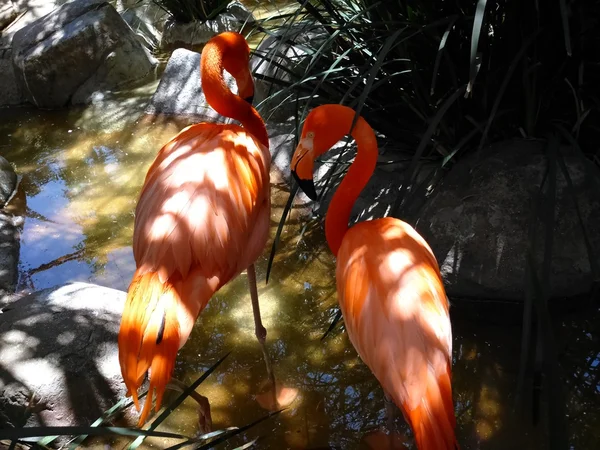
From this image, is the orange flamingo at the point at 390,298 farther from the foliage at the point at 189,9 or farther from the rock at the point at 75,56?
the foliage at the point at 189,9

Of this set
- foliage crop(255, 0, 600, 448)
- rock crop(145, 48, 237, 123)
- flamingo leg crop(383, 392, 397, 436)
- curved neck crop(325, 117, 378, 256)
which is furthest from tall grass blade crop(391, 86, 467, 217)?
rock crop(145, 48, 237, 123)

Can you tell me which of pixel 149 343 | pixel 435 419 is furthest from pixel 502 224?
pixel 149 343

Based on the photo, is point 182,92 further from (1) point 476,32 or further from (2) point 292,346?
(1) point 476,32

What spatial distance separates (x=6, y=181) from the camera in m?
3.78

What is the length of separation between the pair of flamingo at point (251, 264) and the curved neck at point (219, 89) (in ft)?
0.50

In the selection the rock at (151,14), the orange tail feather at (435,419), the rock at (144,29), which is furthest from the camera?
the rock at (151,14)

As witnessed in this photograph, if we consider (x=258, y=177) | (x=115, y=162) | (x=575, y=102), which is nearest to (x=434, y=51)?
(x=575, y=102)

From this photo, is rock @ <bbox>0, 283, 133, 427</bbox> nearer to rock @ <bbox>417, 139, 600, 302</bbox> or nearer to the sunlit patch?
the sunlit patch

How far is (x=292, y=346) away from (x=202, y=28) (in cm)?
383

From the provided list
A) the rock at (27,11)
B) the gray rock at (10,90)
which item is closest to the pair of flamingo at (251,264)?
the gray rock at (10,90)

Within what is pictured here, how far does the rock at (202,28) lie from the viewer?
5520mm

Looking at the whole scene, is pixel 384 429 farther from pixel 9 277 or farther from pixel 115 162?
pixel 115 162

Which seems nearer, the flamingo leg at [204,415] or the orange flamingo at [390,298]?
the orange flamingo at [390,298]

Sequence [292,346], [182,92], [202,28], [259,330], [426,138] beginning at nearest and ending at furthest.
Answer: [426,138], [259,330], [292,346], [182,92], [202,28]
